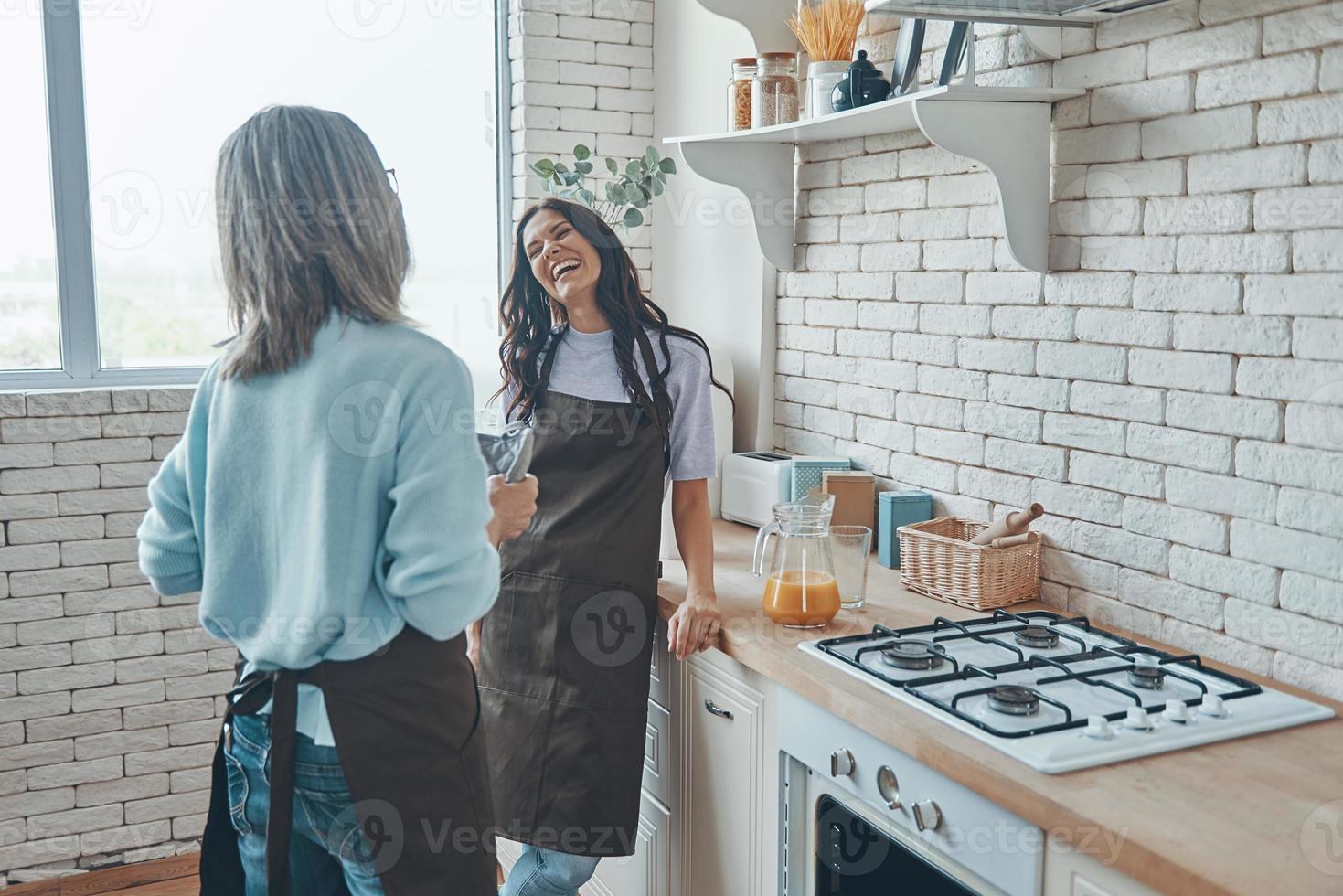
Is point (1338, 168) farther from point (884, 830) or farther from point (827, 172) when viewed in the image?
point (827, 172)

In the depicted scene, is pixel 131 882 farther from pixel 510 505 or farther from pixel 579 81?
pixel 579 81

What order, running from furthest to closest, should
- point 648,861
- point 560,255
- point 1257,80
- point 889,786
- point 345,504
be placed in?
point 648,861
point 560,255
point 1257,80
point 889,786
point 345,504

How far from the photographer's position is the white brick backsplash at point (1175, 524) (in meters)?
1.92

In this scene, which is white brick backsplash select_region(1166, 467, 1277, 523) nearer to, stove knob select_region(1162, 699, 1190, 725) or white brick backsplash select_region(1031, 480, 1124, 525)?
white brick backsplash select_region(1031, 480, 1124, 525)

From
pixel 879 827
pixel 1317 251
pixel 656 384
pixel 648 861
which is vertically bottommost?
pixel 648 861

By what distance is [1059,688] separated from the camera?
1.76 metres

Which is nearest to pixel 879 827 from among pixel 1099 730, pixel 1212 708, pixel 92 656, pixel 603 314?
pixel 1099 730

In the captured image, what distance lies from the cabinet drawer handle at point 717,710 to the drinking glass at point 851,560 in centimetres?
29

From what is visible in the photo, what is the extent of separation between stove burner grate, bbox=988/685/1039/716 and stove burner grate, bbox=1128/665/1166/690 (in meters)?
0.19

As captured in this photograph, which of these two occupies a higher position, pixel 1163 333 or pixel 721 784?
pixel 1163 333

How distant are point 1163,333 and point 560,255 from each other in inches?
43.8

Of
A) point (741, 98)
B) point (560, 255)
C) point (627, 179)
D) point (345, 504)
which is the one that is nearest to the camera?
point (345, 504)

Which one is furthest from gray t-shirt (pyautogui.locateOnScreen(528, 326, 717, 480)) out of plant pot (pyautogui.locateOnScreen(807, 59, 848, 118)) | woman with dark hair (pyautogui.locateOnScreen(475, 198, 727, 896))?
plant pot (pyautogui.locateOnScreen(807, 59, 848, 118))

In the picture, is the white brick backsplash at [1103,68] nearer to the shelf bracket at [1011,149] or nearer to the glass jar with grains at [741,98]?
the shelf bracket at [1011,149]
